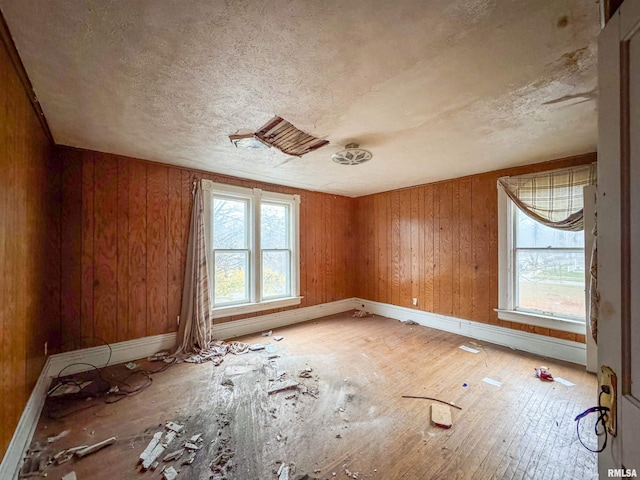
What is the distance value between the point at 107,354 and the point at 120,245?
1.23m

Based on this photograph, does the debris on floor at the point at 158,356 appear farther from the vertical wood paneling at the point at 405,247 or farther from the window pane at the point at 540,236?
the window pane at the point at 540,236

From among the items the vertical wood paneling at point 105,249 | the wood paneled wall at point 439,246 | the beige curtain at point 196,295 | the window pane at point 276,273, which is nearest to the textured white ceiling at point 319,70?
the vertical wood paneling at point 105,249

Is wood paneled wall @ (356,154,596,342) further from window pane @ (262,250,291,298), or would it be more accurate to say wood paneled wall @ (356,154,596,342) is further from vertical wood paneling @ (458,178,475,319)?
window pane @ (262,250,291,298)

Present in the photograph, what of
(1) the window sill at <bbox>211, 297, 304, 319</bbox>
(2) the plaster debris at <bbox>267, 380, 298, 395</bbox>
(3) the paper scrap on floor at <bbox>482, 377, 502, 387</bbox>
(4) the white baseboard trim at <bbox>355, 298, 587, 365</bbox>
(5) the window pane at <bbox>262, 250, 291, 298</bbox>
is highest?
(5) the window pane at <bbox>262, 250, 291, 298</bbox>

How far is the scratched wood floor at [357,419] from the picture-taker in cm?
165

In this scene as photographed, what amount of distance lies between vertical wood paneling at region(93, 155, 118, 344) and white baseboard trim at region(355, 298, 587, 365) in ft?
13.8

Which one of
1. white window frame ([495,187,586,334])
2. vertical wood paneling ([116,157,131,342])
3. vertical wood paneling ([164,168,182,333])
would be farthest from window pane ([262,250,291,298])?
white window frame ([495,187,586,334])

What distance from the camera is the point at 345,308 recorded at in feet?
17.9

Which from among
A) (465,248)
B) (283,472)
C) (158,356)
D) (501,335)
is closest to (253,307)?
(158,356)

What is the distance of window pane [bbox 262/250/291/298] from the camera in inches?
173

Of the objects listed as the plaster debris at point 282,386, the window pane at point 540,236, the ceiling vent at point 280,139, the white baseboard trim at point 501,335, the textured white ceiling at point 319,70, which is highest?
the textured white ceiling at point 319,70

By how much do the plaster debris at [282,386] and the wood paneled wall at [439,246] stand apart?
2754 millimetres

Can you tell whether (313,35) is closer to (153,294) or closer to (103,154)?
(103,154)

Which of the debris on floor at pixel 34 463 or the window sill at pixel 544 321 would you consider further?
the window sill at pixel 544 321
